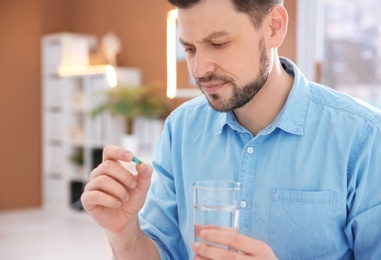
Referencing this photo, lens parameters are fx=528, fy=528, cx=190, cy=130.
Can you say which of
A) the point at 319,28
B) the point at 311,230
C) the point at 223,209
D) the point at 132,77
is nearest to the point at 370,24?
the point at 319,28

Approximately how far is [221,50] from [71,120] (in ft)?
16.3

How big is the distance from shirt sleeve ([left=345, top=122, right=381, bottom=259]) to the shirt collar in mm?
164

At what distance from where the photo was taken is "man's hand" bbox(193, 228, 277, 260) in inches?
38.5

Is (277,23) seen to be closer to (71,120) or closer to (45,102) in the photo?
(71,120)

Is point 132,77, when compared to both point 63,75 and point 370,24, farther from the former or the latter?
point 370,24

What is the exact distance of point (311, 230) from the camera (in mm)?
1314

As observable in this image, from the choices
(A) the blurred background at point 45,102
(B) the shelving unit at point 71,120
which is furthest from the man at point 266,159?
(B) the shelving unit at point 71,120

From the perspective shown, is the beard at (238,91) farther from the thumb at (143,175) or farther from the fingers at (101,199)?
the fingers at (101,199)

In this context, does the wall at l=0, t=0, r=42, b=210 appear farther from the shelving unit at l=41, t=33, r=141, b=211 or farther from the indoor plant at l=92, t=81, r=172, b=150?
the indoor plant at l=92, t=81, r=172, b=150

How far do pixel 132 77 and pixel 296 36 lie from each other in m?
2.20

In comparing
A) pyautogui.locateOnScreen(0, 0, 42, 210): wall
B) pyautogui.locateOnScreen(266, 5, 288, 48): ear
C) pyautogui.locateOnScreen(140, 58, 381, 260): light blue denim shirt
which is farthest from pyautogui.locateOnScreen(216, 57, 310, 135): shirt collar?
pyautogui.locateOnScreen(0, 0, 42, 210): wall

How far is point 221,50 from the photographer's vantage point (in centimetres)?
134

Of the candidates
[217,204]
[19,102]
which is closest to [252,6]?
[217,204]

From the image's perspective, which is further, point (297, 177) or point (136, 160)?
point (297, 177)
